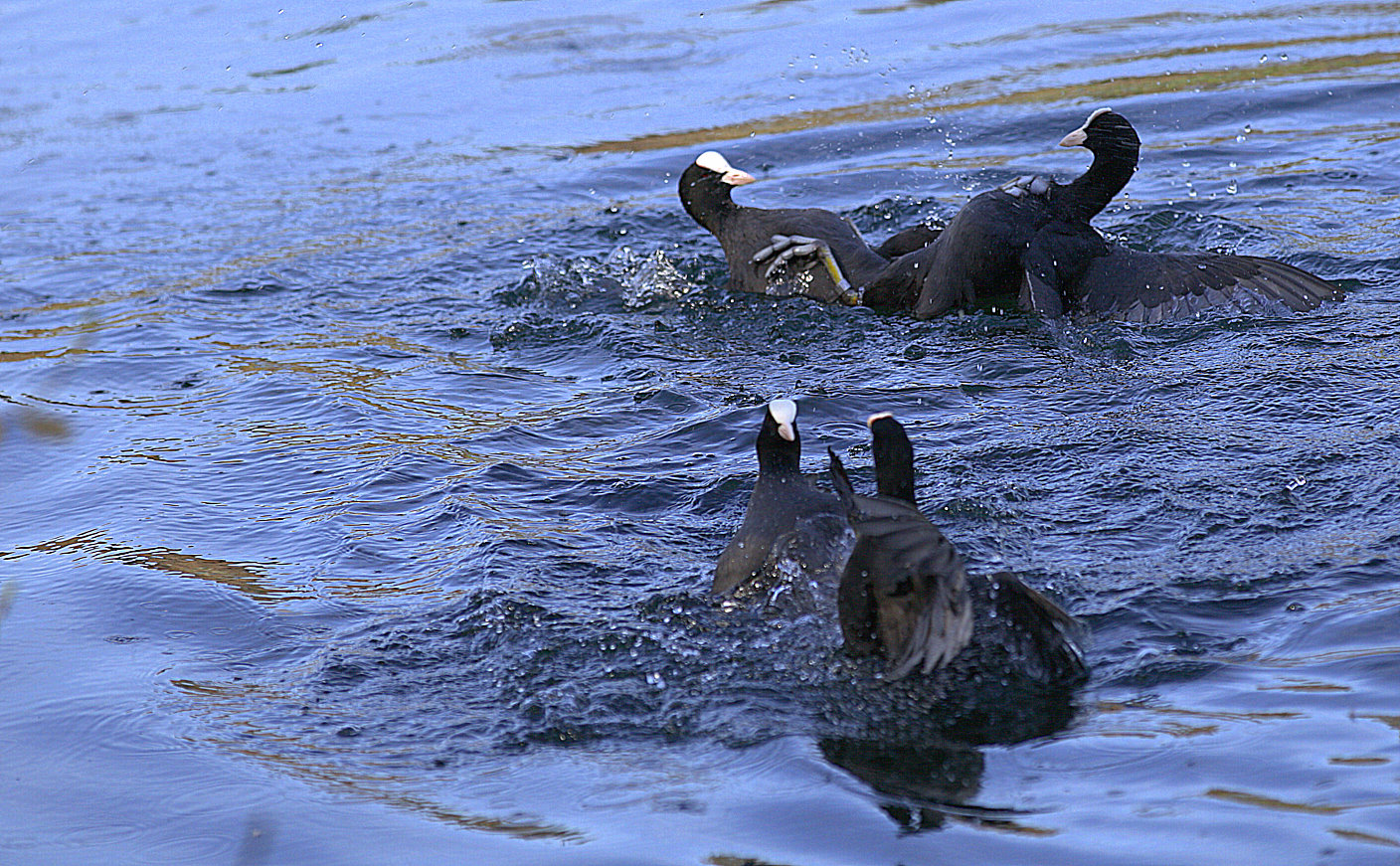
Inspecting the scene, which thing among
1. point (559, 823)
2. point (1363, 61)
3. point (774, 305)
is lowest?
point (559, 823)

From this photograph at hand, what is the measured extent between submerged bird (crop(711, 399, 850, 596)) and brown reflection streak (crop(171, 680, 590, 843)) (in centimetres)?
89

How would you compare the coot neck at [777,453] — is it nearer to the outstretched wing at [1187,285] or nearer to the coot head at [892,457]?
the coot head at [892,457]

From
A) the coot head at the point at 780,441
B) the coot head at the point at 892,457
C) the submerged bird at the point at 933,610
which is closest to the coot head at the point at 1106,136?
the coot head at the point at 780,441

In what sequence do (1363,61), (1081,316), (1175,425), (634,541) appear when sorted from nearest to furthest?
(634,541), (1175,425), (1081,316), (1363,61)

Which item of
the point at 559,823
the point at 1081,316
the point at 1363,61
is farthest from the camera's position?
the point at 1363,61

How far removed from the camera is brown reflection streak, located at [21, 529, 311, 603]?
3.85 metres

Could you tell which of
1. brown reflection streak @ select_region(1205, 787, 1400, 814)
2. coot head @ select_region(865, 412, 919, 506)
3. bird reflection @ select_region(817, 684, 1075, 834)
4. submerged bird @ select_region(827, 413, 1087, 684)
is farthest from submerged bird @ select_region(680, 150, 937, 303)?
brown reflection streak @ select_region(1205, 787, 1400, 814)

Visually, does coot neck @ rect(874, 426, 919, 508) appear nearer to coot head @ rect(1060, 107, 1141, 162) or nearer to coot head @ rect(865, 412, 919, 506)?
coot head @ rect(865, 412, 919, 506)

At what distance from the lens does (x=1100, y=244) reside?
5879 mm

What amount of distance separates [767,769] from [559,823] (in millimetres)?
399

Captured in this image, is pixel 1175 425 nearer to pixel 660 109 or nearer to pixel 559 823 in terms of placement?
pixel 559 823

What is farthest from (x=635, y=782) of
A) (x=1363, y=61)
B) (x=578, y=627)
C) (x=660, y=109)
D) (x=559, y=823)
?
(x=1363, y=61)

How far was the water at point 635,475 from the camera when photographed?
2.73 m

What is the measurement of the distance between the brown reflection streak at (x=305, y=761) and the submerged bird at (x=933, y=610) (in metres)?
0.75
